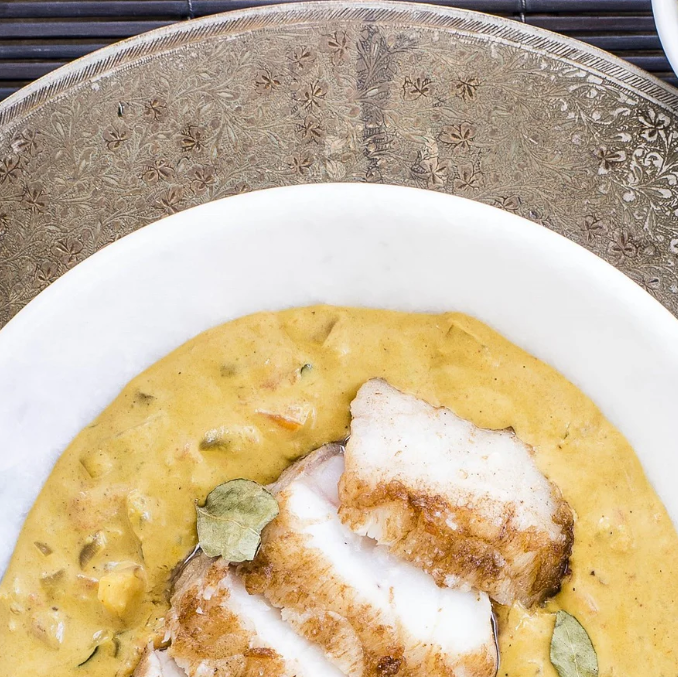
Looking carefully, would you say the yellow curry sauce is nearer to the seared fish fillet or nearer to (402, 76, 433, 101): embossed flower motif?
the seared fish fillet

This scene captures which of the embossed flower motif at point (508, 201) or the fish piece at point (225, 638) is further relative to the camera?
the embossed flower motif at point (508, 201)

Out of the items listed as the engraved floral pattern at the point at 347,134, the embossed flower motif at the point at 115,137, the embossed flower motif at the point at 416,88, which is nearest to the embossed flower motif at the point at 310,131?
the engraved floral pattern at the point at 347,134

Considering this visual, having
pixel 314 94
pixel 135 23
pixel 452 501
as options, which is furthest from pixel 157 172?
pixel 452 501

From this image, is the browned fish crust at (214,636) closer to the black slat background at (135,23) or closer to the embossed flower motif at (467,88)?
the embossed flower motif at (467,88)

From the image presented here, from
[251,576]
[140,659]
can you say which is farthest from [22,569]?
[251,576]

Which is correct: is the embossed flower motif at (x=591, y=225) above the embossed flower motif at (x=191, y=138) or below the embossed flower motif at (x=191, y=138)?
below

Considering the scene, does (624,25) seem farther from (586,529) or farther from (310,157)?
(586,529)

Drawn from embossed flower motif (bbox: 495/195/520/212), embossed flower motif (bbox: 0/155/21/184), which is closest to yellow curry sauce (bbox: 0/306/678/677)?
embossed flower motif (bbox: 495/195/520/212)
